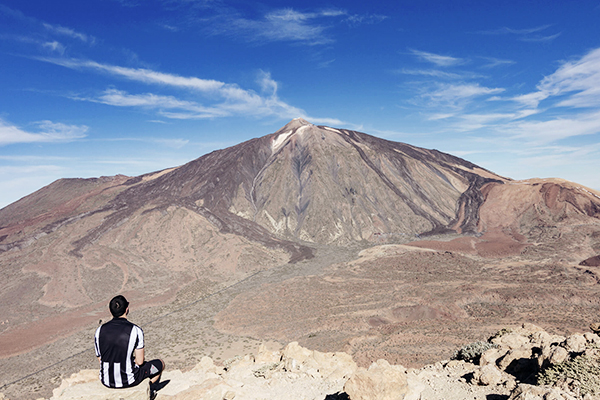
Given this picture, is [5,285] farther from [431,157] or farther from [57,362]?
[431,157]

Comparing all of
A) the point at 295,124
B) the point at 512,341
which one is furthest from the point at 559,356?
the point at 295,124

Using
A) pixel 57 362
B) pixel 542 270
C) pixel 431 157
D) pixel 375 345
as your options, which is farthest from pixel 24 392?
pixel 431 157

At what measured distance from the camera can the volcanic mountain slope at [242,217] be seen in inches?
1396

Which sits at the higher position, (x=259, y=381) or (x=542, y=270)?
(x=259, y=381)

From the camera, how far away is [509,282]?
30328 mm

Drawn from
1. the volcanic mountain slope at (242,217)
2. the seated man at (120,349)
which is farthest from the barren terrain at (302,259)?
the seated man at (120,349)

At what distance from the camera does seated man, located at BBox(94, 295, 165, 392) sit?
466 centimetres

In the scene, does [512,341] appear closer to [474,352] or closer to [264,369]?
[474,352]

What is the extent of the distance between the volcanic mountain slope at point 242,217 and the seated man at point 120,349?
1080 inches

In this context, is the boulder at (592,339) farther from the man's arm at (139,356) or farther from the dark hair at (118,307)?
the dark hair at (118,307)

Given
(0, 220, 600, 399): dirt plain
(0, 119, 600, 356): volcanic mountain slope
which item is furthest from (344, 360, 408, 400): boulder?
(0, 119, 600, 356): volcanic mountain slope

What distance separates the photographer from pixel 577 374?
7.25 meters

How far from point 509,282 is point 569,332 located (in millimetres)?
11793

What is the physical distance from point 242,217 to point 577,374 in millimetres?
53272
